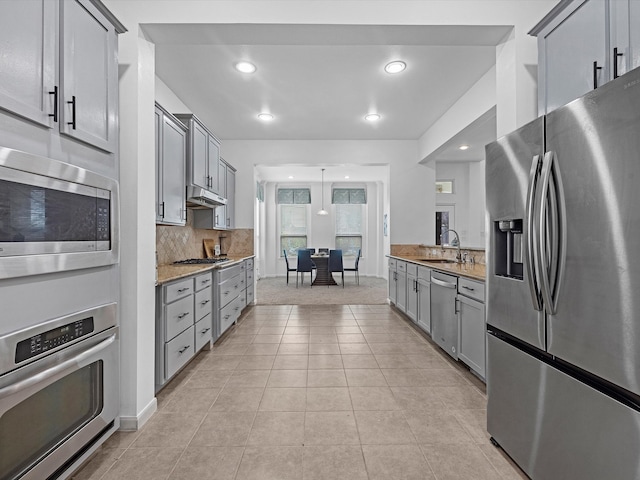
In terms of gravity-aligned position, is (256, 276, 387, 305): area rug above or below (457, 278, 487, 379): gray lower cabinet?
below

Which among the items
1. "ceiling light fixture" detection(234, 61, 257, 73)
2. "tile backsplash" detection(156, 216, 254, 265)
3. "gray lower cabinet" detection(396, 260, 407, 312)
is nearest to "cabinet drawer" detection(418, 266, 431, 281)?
"gray lower cabinet" detection(396, 260, 407, 312)

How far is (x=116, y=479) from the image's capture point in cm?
159

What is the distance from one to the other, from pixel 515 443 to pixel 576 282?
897mm

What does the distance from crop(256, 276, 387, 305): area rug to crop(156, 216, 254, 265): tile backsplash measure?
1076 mm

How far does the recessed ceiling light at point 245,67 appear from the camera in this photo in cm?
329

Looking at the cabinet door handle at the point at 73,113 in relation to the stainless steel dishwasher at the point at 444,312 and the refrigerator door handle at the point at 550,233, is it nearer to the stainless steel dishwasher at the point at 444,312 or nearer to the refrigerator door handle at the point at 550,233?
the refrigerator door handle at the point at 550,233

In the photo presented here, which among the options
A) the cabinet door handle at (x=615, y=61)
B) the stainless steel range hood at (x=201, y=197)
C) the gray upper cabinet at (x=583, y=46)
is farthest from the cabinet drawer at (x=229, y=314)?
the cabinet door handle at (x=615, y=61)

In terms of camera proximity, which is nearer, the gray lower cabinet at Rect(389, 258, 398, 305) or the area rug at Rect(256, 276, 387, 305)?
the gray lower cabinet at Rect(389, 258, 398, 305)

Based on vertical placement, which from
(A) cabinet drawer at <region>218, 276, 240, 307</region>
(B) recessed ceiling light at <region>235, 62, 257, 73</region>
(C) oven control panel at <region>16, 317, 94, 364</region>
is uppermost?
(B) recessed ceiling light at <region>235, 62, 257, 73</region>

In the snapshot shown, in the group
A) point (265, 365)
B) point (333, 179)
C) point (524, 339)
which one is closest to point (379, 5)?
point (524, 339)

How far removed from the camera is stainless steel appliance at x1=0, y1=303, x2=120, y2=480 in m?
1.18

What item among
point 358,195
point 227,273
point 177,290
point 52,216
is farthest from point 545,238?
point 358,195

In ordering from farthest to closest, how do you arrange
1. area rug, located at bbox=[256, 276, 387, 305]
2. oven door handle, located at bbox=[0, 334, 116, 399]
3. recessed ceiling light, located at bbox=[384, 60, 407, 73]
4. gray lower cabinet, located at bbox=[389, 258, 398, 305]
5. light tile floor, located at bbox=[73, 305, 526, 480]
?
area rug, located at bbox=[256, 276, 387, 305] < gray lower cabinet, located at bbox=[389, 258, 398, 305] < recessed ceiling light, located at bbox=[384, 60, 407, 73] < light tile floor, located at bbox=[73, 305, 526, 480] < oven door handle, located at bbox=[0, 334, 116, 399]

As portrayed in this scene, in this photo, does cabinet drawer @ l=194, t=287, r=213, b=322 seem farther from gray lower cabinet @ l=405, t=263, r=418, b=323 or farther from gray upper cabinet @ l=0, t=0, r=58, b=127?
gray lower cabinet @ l=405, t=263, r=418, b=323
